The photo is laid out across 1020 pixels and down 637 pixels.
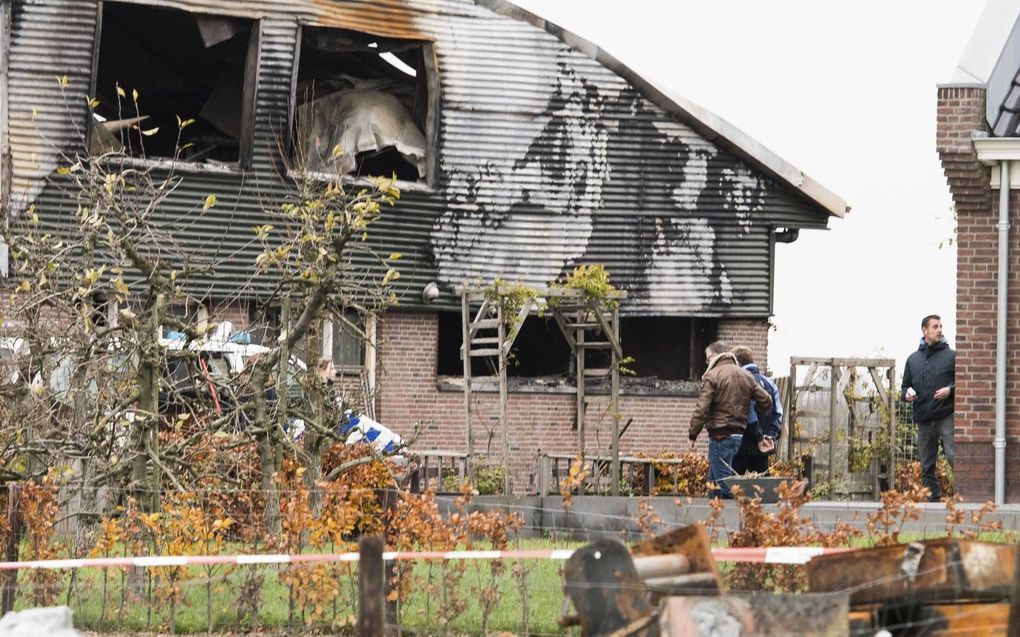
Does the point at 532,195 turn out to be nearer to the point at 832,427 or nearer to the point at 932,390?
the point at 832,427

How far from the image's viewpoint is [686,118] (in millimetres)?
24484

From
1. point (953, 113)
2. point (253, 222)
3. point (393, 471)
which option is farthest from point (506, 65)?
point (393, 471)

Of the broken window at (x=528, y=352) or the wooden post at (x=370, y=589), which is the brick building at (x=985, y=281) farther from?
the wooden post at (x=370, y=589)

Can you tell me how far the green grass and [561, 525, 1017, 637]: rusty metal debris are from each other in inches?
111

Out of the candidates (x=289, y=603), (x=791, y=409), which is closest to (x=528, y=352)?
(x=791, y=409)

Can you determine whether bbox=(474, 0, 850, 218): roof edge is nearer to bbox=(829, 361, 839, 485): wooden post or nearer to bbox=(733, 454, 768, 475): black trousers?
bbox=(829, 361, 839, 485): wooden post

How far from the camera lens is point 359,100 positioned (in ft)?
80.6

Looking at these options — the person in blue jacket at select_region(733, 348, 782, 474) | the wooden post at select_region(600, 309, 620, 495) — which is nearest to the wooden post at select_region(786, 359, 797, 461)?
the wooden post at select_region(600, 309, 620, 495)

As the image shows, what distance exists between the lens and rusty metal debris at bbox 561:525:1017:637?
22.0ft

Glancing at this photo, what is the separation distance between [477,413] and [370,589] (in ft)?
54.0

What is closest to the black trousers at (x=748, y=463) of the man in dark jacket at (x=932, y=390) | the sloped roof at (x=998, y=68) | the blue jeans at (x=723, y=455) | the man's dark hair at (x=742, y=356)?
the blue jeans at (x=723, y=455)

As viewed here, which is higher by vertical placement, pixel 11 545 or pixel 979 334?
pixel 979 334

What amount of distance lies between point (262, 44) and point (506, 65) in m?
3.47

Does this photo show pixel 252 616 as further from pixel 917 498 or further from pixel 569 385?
pixel 569 385
